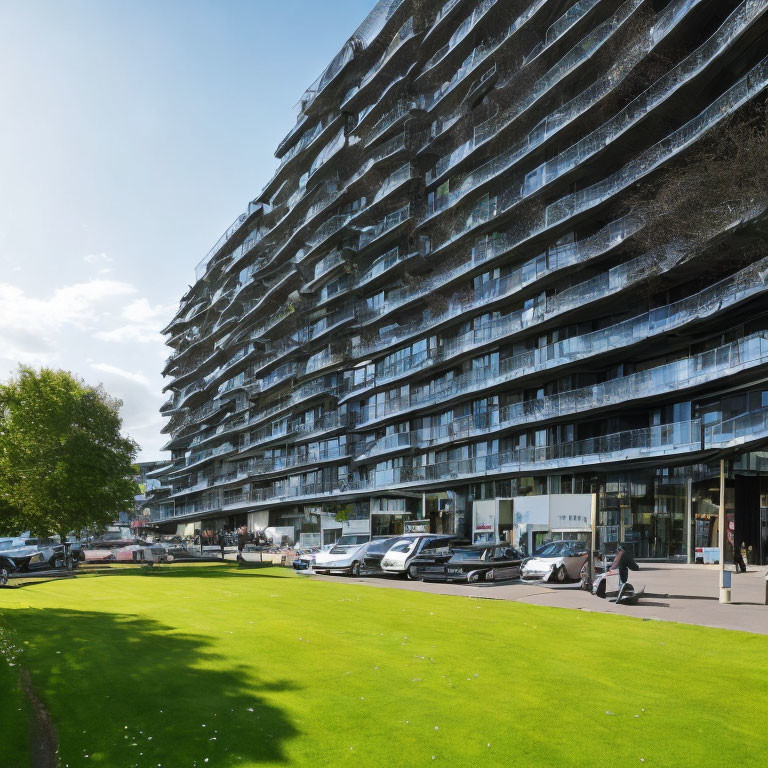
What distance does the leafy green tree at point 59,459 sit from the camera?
44.8 meters

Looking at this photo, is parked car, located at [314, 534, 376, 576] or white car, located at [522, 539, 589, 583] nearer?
white car, located at [522, 539, 589, 583]

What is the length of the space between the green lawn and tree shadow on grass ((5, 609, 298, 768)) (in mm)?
27

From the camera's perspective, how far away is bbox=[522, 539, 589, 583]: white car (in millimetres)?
27797

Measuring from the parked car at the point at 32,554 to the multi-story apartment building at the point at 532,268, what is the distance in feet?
69.0

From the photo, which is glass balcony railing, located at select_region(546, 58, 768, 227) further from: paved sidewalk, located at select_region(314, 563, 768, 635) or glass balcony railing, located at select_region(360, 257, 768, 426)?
paved sidewalk, located at select_region(314, 563, 768, 635)

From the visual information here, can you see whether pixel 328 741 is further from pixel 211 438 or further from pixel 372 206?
pixel 211 438

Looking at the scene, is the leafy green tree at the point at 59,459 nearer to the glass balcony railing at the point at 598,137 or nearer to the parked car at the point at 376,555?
the parked car at the point at 376,555

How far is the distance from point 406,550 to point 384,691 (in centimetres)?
2300

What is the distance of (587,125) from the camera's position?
43281 mm

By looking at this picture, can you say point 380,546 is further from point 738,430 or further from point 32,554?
point 32,554

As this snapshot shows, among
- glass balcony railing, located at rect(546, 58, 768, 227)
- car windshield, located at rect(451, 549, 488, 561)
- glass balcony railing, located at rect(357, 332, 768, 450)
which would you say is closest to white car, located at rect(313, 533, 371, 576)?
car windshield, located at rect(451, 549, 488, 561)

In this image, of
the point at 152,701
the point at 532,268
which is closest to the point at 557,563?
the point at 152,701

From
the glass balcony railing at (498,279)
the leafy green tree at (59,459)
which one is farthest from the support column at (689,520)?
the leafy green tree at (59,459)

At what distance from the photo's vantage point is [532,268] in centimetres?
4672
